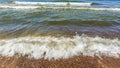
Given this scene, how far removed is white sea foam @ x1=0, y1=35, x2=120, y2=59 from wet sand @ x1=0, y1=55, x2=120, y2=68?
0.22 metres

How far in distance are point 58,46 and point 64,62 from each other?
102 cm

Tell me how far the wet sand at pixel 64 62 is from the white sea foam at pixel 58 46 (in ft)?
0.72

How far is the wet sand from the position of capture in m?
4.29

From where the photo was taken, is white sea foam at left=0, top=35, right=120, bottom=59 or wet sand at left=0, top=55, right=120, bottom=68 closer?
Answer: wet sand at left=0, top=55, right=120, bottom=68

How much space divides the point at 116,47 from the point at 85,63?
1520 millimetres

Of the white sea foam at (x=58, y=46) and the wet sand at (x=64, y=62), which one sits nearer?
the wet sand at (x=64, y=62)

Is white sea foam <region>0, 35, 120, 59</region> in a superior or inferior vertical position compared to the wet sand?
superior

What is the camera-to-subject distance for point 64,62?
4434 millimetres

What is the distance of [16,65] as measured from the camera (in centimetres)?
434

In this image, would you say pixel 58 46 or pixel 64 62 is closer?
pixel 64 62

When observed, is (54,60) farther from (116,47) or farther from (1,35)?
(1,35)

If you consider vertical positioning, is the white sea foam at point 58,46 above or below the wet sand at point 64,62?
above

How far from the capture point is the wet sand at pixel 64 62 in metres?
4.29

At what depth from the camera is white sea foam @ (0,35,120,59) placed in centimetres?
486
